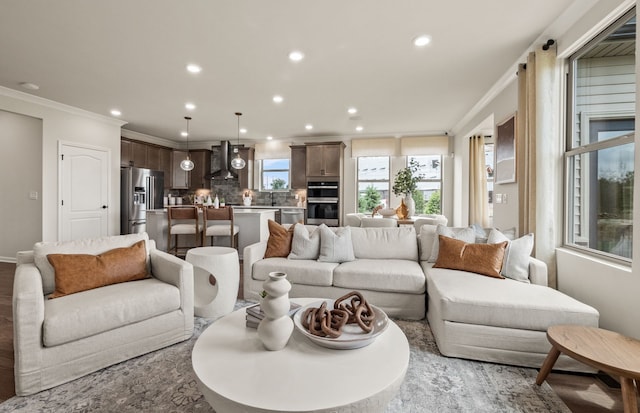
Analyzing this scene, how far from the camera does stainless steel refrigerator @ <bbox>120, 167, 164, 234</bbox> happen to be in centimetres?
595

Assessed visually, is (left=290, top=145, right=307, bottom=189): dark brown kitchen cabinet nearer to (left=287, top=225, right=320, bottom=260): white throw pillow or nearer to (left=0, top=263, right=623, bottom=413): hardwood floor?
(left=287, top=225, right=320, bottom=260): white throw pillow

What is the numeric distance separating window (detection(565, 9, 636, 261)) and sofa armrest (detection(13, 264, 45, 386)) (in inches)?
142

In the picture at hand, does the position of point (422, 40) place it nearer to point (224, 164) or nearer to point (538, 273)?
point (538, 273)

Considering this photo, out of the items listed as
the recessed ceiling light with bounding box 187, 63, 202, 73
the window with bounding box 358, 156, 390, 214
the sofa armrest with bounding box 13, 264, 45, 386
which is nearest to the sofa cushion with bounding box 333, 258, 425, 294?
the sofa armrest with bounding box 13, 264, 45, 386

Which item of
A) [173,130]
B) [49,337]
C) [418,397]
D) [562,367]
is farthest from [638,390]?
[173,130]

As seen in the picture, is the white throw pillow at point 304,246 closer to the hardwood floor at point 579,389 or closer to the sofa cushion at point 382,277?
the sofa cushion at point 382,277

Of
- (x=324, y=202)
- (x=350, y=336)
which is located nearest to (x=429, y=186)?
(x=324, y=202)

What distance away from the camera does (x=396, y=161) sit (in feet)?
22.5

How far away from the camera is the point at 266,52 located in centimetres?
304

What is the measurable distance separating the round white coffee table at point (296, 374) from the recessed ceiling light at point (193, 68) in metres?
2.97

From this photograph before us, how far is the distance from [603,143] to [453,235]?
1287 mm

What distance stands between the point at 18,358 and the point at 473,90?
→ 16.5 feet

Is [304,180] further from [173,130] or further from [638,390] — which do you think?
[638,390]

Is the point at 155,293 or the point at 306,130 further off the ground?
the point at 306,130
